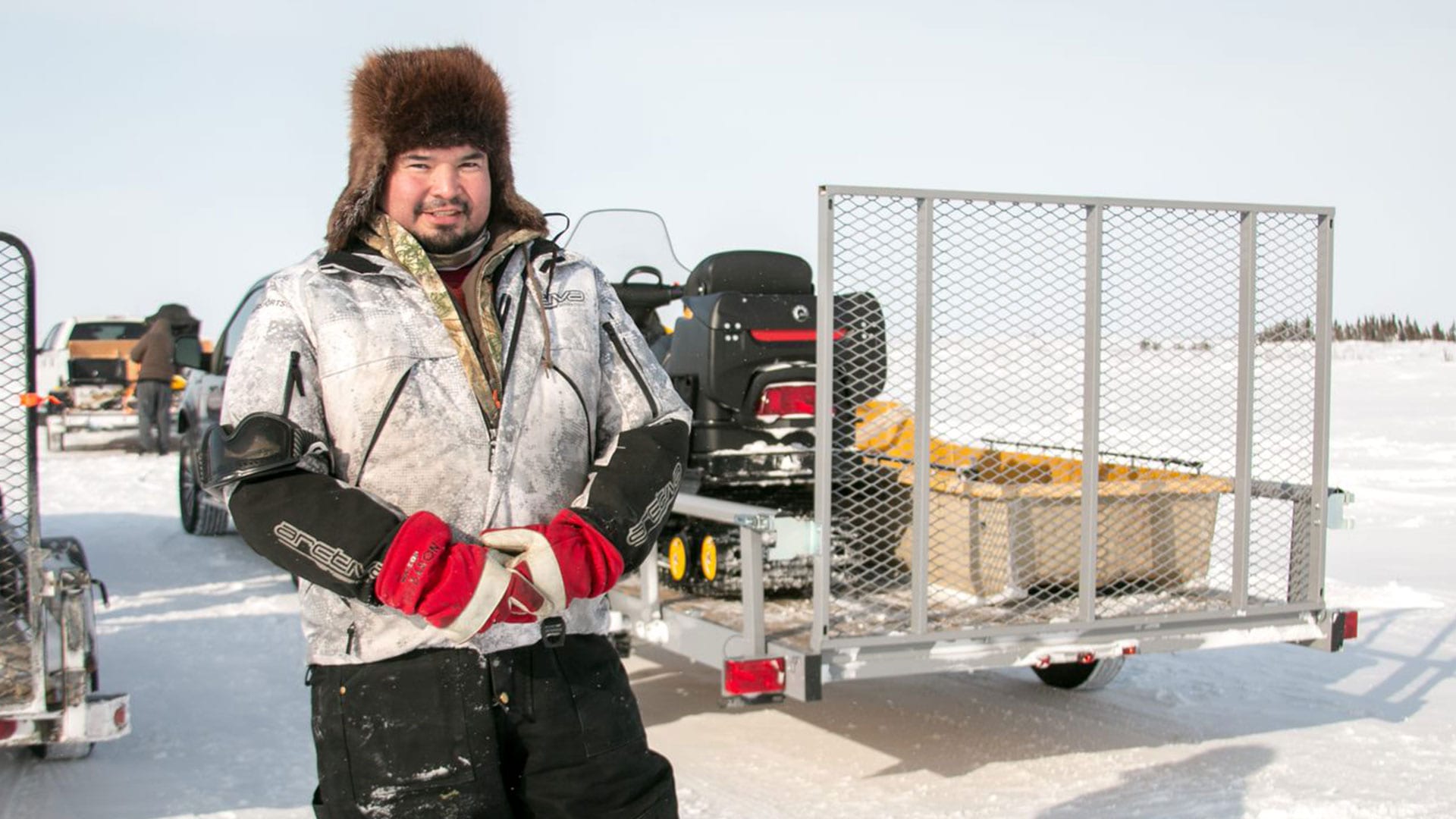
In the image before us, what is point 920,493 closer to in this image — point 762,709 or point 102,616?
point 762,709

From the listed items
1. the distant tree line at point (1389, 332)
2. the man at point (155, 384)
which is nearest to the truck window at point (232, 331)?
the man at point (155, 384)

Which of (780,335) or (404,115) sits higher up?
(404,115)

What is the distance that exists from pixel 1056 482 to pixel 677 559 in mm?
1557

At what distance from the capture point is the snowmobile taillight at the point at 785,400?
17.8 feet

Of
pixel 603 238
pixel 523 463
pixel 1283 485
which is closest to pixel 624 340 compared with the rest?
pixel 523 463

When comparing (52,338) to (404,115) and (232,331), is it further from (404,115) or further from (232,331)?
(404,115)

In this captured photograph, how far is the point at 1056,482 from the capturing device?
5426mm

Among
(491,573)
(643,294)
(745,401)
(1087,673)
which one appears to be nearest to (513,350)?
(491,573)

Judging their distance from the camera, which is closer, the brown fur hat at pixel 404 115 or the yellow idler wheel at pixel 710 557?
the brown fur hat at pixel 404 115

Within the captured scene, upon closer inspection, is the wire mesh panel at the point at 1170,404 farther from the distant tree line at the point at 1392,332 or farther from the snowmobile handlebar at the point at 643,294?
the distant tree line at the point at 1392,332

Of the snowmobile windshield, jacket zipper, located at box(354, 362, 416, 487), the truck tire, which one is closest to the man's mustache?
jacket zipper, located at box(354, 362, 416, 487)

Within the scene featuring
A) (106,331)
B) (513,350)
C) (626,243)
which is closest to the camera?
(513,350)

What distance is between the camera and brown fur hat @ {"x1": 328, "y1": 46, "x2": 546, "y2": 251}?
219 cm

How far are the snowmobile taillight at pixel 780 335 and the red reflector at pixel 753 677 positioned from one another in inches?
59.5
